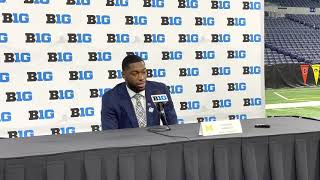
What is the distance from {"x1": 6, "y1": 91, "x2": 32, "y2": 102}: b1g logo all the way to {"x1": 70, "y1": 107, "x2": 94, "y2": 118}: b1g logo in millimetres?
549

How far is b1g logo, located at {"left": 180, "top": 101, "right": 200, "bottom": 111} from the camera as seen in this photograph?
580 centimetres

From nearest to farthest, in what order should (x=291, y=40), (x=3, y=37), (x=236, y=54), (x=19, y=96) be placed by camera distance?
(x=3, y=37) → (x=19, y=96) → (x=236, y=54) → (x=291, y=40)

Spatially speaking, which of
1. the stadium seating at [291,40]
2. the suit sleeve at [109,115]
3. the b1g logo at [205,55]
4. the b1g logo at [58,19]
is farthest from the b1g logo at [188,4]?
the stadium seating at [291,40]

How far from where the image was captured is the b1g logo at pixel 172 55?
5.69 m

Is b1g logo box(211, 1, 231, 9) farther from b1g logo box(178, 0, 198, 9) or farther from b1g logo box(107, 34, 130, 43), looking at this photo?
b1g logo box(107, 34, 130, 43)

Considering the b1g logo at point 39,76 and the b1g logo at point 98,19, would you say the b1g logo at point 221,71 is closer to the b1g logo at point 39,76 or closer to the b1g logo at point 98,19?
the b1g logo at point 98,19

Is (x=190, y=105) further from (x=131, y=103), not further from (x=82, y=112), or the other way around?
(x=131, y=103)

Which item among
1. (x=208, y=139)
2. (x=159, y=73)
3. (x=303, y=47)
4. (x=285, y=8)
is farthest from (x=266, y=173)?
(x=285, y=8)

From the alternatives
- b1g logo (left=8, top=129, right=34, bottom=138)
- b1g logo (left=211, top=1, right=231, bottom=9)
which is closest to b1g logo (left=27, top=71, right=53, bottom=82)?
b1g logo (left=8, top=129, right=34, bottom=138)

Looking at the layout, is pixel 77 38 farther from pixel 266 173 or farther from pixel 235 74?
pixel 266 173

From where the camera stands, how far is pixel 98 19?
17.6ft

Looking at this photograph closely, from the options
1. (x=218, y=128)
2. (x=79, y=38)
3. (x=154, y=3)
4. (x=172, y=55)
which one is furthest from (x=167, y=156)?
(x=154, y=3)

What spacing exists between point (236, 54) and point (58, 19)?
252cm

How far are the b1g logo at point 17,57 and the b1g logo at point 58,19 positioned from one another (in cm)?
49
